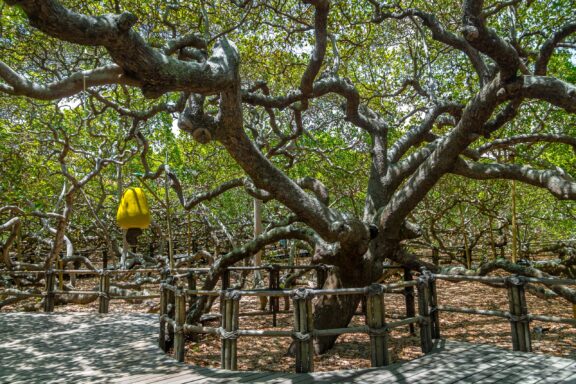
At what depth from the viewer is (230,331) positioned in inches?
208

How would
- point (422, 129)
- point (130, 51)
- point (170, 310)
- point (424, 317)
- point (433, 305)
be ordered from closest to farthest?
1. point (130, 51)
2. point (424, 317)
3. point (433, 305)
4. point (170, 310)
5. point (422, 129)

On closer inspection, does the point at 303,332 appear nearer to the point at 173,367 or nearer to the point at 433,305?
the point at 173,367

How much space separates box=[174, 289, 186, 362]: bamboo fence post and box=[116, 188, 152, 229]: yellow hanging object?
1.17 m

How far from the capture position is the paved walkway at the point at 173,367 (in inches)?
188

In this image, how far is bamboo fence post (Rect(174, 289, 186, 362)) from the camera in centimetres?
577

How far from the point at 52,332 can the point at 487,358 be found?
24.1 ft

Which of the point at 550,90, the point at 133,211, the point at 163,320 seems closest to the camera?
the point at 550,90

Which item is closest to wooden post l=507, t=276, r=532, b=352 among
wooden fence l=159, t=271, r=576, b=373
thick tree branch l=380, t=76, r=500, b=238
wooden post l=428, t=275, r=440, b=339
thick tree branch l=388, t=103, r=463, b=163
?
wooden fence l=159, t=271, r=576, b=373

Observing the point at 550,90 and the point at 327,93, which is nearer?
the point at 550,90

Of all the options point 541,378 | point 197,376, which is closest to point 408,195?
point 541,378

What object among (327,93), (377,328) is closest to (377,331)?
(377,328)

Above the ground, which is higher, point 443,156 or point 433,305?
point 443,156

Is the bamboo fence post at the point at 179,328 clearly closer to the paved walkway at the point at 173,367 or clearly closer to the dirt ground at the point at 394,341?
the paved walkway at the point at 173,367

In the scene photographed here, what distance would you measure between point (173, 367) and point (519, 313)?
4.72m
